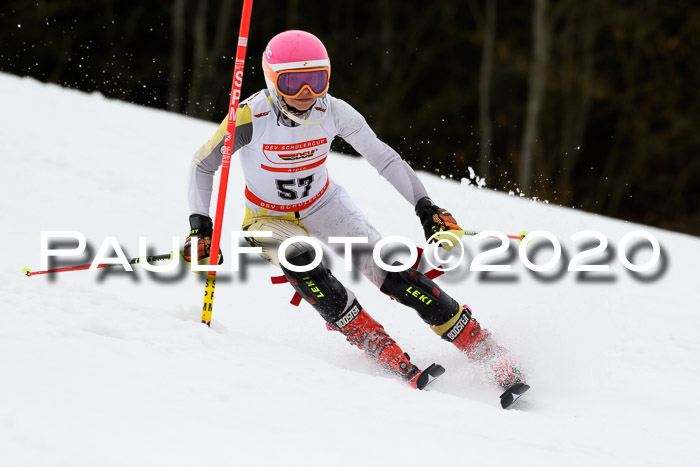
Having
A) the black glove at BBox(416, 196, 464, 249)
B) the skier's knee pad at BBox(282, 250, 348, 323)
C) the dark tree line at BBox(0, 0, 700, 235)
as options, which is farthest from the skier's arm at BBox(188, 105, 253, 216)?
the dark tree line at BBox(0, 0, 700, 235)

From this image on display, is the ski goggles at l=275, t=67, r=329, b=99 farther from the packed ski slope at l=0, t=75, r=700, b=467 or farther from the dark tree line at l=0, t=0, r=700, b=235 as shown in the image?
the dark tree line at l=0, t=0, r=700, b=235

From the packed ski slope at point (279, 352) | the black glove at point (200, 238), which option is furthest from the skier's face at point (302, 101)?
the packed ski slope at point (279, 352)

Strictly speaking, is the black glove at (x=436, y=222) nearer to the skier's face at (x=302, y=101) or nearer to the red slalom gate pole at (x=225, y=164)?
the skier's face at (x=302, y=101)

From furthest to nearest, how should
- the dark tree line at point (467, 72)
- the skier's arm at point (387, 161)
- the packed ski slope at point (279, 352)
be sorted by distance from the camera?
the dark tree line at point (467, 72) < the skier's arm at point (387, 161) < the packed ski slope at point (279, 352)

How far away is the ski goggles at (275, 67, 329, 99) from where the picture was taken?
3.78 m

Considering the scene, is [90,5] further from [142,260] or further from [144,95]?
[142,260]

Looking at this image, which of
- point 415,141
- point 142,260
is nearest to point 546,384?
point 142,260

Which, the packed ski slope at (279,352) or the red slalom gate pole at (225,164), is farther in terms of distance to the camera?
the red slalom gate pole at (225,164)

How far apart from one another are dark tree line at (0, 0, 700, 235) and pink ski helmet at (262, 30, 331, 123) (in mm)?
13767

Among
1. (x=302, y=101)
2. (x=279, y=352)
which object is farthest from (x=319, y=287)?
(x=302, y=101)

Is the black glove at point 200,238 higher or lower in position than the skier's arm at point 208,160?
lower

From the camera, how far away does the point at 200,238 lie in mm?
3867

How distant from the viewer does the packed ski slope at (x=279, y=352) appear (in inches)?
103

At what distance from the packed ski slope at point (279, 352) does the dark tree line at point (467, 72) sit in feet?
33.4
